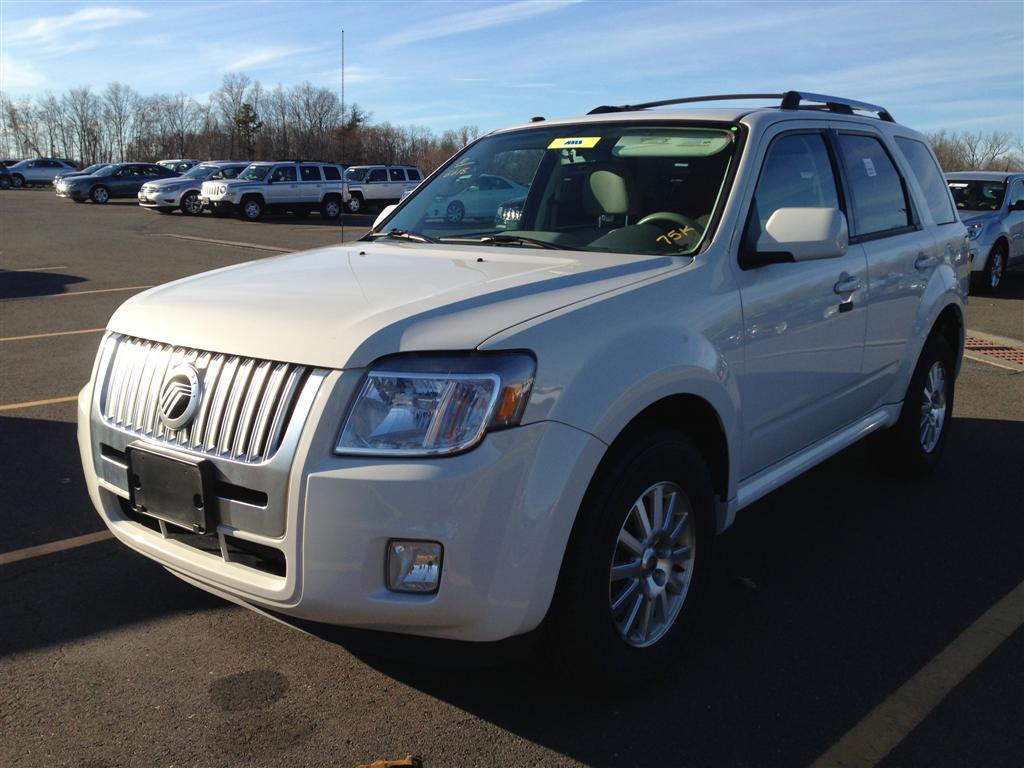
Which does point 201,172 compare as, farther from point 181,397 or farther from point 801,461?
point 181,397

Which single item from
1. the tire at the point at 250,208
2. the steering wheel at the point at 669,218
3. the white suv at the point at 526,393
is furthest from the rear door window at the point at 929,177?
the tire at the point at 250,208

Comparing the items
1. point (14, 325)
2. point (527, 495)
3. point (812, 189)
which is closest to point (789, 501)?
point (812, 189)

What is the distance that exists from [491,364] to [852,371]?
7.81 ft

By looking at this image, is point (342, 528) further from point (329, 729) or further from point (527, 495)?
point (329, 729)

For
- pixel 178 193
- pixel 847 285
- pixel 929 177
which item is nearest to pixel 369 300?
pixel 847 285

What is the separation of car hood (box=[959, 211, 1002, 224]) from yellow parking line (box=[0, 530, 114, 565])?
13379mm

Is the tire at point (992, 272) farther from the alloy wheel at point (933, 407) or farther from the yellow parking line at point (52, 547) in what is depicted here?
the yellow parking line at point (52, 547)

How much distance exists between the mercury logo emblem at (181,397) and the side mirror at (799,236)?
201 centimetres

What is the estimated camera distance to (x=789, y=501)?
522 cm

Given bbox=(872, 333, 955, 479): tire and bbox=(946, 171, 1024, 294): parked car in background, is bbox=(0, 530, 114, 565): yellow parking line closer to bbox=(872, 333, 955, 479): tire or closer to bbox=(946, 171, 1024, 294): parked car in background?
bbox=(872, 333, 955, 479): tire

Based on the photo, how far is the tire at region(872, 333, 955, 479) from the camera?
5230 millimetres

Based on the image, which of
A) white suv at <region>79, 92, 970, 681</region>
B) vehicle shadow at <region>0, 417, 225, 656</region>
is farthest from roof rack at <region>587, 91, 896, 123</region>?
vehicle shadow at <region>0, 417, 225, 656</region>

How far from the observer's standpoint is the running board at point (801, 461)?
3729 mm

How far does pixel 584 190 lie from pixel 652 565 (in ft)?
5.80
